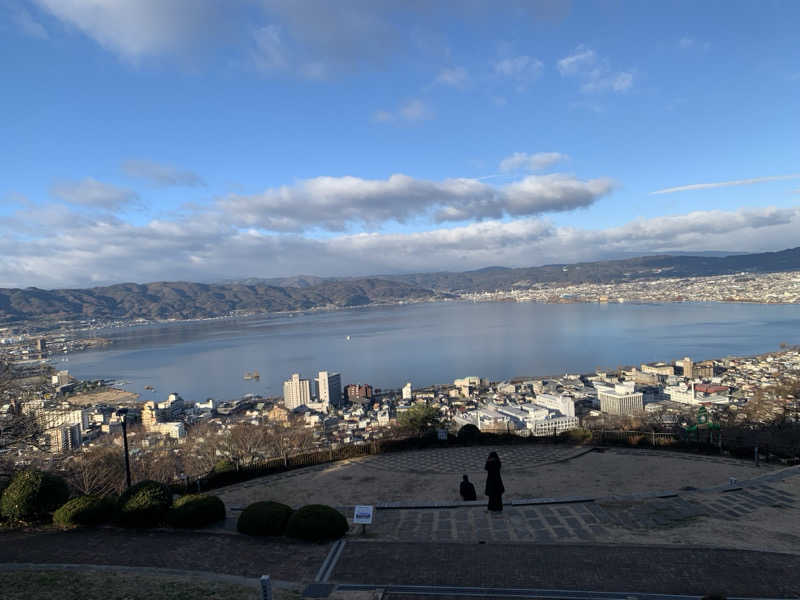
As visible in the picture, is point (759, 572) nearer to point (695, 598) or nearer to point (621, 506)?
point (695, 598)

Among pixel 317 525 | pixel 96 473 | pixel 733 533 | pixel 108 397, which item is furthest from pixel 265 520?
pixel 108 397

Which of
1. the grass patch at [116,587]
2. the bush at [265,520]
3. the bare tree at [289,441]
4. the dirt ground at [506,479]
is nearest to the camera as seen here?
the grass patch at [116,587]

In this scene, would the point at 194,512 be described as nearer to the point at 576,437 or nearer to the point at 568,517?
the point at 568,517

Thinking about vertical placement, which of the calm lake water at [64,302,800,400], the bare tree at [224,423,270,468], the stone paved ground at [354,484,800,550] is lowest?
the calm lake water at [64,302,800,400]

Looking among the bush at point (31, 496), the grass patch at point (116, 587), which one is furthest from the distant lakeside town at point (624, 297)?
the grass patch at point (116, 587)

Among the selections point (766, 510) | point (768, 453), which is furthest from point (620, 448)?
point (766, 510)

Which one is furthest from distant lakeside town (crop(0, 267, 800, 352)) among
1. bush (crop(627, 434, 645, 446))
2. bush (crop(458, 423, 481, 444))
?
bush (crop(627, 434, 645, 446))

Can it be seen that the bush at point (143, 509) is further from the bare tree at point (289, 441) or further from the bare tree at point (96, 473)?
the bare tree at point (289, 441)

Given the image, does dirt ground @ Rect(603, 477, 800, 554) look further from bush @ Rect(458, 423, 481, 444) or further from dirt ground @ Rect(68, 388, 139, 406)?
dirt ground @ Rect(68, 388, 139, 406)
